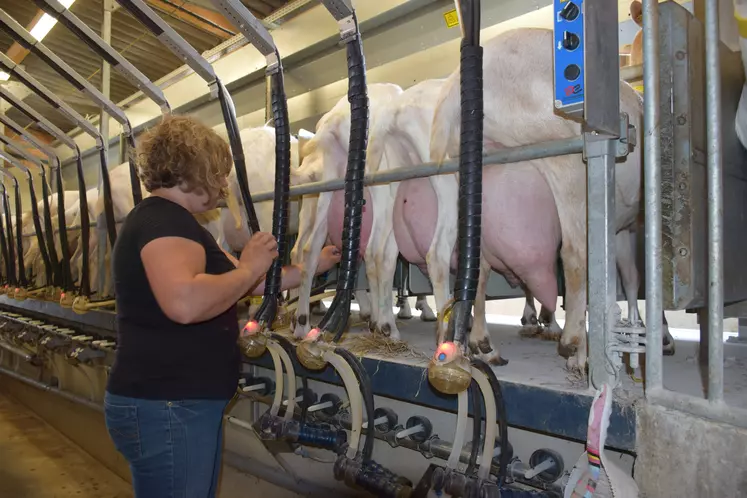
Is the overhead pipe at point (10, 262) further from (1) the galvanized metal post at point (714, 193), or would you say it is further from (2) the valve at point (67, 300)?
(1) the galvanized metal post at point (714, 193)

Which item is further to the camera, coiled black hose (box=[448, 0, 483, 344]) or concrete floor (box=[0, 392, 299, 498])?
concrete floor (box=[0, 392, 299, 498])

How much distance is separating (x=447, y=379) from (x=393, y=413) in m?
0.65

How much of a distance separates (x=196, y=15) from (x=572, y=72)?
14.5 feet

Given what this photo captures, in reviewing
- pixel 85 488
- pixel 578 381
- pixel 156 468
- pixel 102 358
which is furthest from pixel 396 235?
pixel 85 488

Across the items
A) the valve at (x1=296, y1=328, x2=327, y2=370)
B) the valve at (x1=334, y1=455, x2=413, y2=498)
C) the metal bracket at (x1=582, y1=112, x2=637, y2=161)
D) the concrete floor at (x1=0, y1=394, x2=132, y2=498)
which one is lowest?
the concrete floor at (x1=0, y1=394, x2=132, y2=498)

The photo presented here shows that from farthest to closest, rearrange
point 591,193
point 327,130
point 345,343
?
point 327,130
point 345,343
point 591,193

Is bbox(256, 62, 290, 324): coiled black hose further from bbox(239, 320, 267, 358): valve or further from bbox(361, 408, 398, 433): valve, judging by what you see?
bbox(361, 408, 398, 433): valve

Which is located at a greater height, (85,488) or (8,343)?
(8,343)

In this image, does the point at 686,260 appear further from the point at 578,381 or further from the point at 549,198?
the point at 549,198

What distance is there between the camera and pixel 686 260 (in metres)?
1.27

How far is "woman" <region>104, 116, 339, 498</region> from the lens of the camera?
4.44 feet

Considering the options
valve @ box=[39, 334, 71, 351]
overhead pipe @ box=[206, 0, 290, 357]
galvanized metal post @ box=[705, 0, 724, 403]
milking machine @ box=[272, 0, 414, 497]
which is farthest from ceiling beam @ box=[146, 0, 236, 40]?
galvanized metal post @ box=[705, 0, 724, 403]

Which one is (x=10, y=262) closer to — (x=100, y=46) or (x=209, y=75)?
(x=100, y=46)

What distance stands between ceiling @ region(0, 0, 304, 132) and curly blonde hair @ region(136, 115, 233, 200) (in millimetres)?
3376
